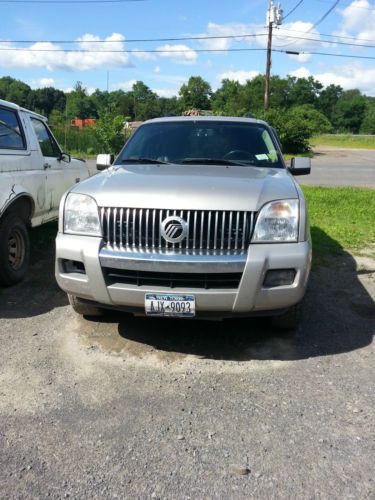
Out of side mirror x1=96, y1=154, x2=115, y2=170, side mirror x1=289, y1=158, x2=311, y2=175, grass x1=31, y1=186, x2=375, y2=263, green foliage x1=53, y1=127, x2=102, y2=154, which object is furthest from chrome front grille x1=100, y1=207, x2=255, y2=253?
green foliage x1=53, y1=127, x2=102, y2=154

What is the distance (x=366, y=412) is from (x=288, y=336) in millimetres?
1107

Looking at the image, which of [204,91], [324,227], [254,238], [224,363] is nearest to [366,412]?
[224,363]

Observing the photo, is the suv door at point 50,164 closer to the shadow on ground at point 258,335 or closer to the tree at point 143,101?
the shadow on ground at point 258,335

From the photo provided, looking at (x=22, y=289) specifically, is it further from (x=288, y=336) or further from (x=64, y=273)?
(x=288, y=336)

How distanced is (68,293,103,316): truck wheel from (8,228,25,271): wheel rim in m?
1.45

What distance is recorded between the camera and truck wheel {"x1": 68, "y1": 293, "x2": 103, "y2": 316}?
391 centimetres

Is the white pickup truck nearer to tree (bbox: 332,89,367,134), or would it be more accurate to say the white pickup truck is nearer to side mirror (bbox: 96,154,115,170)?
side mirror (bbox: 96,154,115,170)

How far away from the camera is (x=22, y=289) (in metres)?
5.09

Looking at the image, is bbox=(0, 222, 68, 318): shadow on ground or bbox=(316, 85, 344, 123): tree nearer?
bbox=(0, 222, 68, 318): shadow on ground

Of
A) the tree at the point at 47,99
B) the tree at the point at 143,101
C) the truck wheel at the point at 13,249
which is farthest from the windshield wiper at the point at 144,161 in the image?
the tree at the point at 47,99

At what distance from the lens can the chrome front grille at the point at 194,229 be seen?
328 cm

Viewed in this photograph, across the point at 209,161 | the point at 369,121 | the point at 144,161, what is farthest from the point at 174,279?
the point at 369,121

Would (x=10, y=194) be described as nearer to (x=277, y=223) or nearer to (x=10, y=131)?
(x=10, y=131)

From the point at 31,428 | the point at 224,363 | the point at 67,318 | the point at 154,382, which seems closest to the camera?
the point at 31,428
